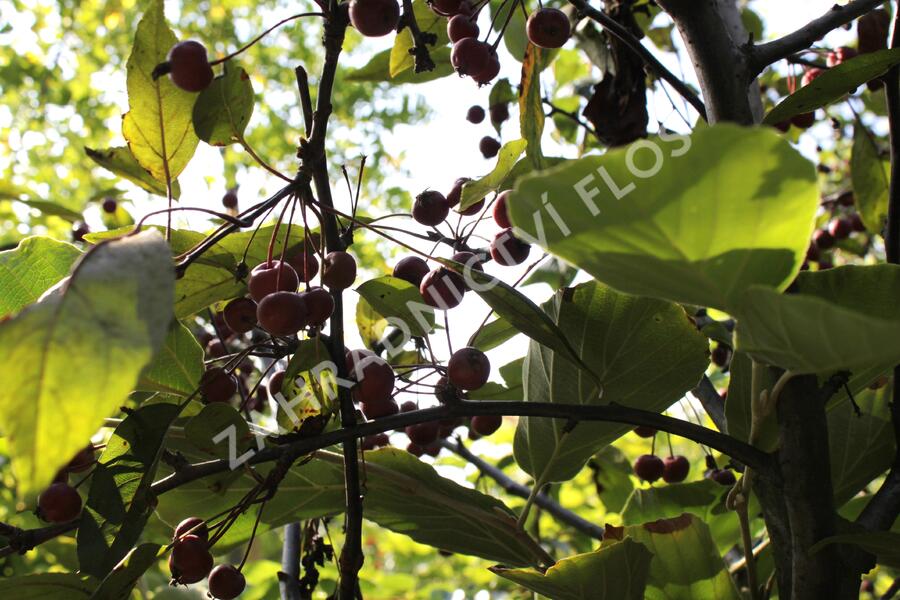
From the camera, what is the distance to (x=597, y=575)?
0.70 m

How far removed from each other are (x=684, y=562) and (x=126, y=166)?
0.73m

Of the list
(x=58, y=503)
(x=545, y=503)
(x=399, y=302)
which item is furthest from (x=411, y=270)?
(x=545, y=503)

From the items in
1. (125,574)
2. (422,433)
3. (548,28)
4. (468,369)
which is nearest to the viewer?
(125,574)

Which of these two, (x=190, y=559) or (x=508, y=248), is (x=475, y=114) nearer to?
(x=508, y=248)

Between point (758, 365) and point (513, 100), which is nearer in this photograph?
point (758, 365)

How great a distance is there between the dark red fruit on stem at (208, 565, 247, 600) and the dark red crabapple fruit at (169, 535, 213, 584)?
0.08 meters

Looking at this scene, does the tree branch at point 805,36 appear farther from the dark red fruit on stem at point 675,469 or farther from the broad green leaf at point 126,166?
the dark red fruit on stem at point 675,469

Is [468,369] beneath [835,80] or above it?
beneath

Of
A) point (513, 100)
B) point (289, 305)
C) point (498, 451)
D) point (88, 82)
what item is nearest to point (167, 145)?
point (289, 305)

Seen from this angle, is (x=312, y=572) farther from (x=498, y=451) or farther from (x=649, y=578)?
(x=498, y=451)

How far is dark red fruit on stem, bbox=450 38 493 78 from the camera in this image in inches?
35.0

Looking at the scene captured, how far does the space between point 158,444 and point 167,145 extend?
0.29 meters

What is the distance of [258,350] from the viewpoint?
91cm

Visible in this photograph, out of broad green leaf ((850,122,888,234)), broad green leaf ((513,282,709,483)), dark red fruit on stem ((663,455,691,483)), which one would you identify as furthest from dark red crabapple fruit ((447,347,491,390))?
broad green leaf ((850,122,888,234))
